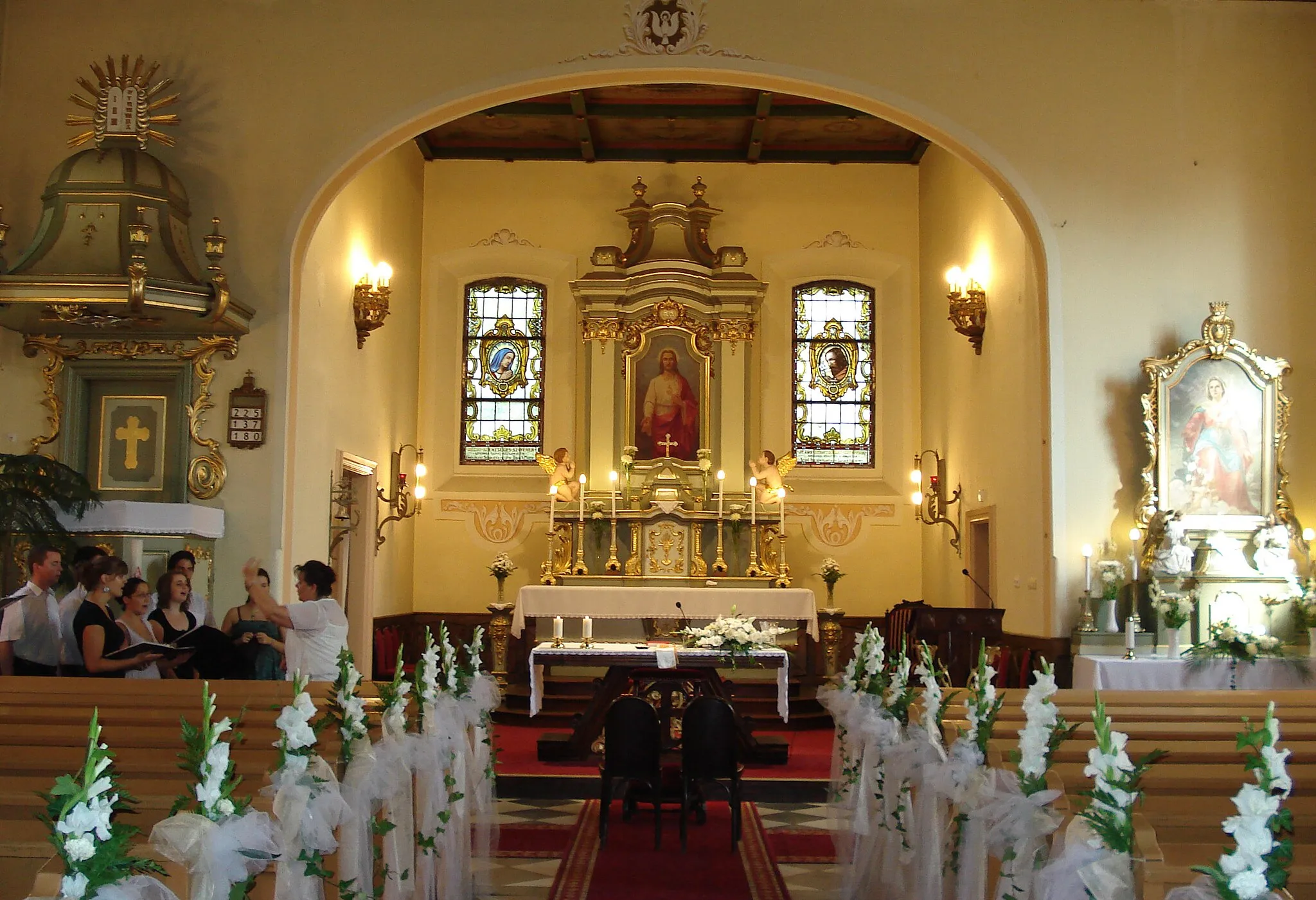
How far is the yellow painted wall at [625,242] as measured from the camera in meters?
15.4

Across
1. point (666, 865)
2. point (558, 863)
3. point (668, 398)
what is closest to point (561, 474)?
point (668, 398)

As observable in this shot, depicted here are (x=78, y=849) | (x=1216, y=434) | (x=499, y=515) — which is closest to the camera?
(x=78, y=849)

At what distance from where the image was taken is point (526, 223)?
15.6 meters

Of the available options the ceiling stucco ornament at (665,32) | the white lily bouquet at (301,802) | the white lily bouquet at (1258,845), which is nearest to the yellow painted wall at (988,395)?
the ceiling stucco ornament at (665,32)

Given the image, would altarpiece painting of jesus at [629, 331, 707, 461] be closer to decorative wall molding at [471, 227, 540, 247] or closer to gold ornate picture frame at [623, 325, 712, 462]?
gold ornate picture frame at [623, 325, 712, 462]

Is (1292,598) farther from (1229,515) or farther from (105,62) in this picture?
(105,62)

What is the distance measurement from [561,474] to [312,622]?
8276 mm

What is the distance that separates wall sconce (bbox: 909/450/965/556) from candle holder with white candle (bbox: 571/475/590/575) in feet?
11.5

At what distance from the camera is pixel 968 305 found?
12.1m

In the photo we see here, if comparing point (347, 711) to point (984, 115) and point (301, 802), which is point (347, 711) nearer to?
point (301, 802)

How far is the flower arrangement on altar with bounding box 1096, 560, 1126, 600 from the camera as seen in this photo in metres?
9.28

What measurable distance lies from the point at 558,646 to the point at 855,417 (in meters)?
5.91

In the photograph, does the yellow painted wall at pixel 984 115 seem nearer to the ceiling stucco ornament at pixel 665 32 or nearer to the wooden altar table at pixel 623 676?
the ceiling stucco ornament at pixel 665 32

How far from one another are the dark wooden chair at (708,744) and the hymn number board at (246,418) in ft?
12.9
